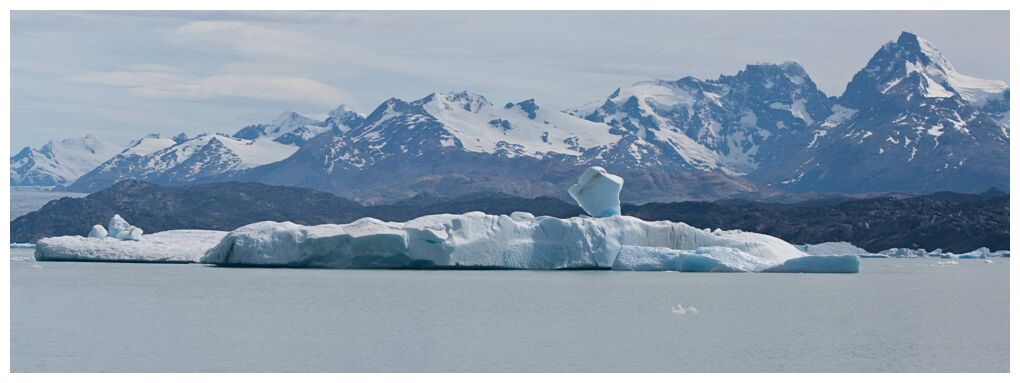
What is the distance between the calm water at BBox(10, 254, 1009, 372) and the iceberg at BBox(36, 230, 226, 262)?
2807cm

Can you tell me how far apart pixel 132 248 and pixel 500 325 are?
200ft

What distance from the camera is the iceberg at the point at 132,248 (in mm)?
97375

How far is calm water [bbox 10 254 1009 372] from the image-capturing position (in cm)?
3406

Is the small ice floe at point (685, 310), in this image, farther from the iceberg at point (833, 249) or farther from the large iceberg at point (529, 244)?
the iceberg at point (833, 249)

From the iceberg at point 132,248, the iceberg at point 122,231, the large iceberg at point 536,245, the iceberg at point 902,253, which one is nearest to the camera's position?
the large iceberg at point 536,245

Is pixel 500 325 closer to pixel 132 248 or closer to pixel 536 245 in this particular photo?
pixel 536 245

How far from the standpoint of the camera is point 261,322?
43375mm

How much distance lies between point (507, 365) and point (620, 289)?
88.4 ft

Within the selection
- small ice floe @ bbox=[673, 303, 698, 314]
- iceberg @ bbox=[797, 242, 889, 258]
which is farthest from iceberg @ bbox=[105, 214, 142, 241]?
iceberg @ bbox=[797, 242, 889, 258]

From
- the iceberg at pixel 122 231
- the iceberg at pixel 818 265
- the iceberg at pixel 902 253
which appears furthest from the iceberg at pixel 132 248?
the iceberg at pixel 902 253

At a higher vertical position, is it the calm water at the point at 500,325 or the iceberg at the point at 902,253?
the iceberg at the point at 902,253

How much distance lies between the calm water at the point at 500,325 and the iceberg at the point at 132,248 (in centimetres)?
2807

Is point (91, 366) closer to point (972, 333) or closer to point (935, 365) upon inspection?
point (935, 365)

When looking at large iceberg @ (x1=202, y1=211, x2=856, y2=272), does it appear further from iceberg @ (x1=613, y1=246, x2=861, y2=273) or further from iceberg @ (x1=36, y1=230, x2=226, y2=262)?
iceberg @ (x1=36, y1=230, x2=226, y2=262)
